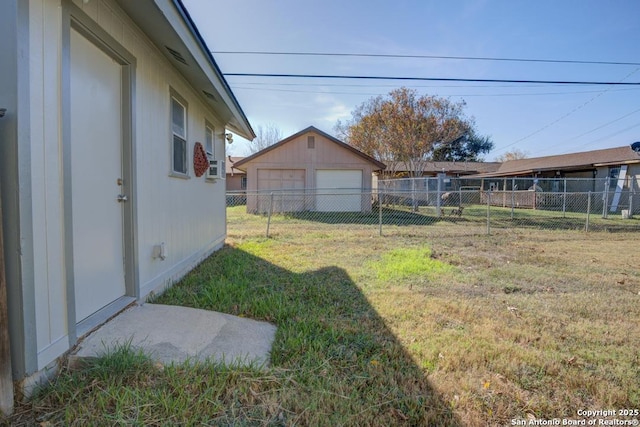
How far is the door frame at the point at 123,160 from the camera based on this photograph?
6.96 feet

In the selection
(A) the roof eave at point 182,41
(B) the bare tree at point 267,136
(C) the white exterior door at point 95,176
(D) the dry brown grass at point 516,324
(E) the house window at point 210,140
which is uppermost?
(B) the bare tree at point 267,136

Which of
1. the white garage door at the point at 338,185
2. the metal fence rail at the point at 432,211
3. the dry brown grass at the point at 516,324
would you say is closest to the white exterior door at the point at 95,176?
the dry brown grass at the point at 516,324

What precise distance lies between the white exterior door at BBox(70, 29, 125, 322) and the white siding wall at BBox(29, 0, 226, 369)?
0.21 meters

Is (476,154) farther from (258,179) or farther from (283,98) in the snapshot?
(258,179)

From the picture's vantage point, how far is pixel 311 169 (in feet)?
52.9

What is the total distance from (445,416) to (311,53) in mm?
10518

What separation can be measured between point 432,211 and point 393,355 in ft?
48.0

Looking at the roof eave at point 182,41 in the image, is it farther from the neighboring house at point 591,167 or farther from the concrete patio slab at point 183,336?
the neighboring house at point 591,167

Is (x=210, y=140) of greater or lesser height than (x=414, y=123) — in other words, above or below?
below

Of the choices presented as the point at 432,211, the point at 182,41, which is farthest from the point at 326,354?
the point at 432,211

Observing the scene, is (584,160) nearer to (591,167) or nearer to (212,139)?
(591,167)

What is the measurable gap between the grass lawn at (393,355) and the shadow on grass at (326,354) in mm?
11

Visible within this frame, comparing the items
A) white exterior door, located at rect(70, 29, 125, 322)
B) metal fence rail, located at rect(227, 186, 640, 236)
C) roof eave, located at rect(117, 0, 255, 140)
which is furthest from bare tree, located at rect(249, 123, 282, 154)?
white exterior door, located at rect(70, 29, 125, 322)

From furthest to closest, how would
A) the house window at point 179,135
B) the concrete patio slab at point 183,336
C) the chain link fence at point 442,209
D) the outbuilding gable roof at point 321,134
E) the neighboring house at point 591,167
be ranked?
the neighboring house at point 591,167, the outbuilding gable roof at point 321,134, the chain link fence at point 442,209, the house window at point 179,135, the concrete patio slab at point 183,336
